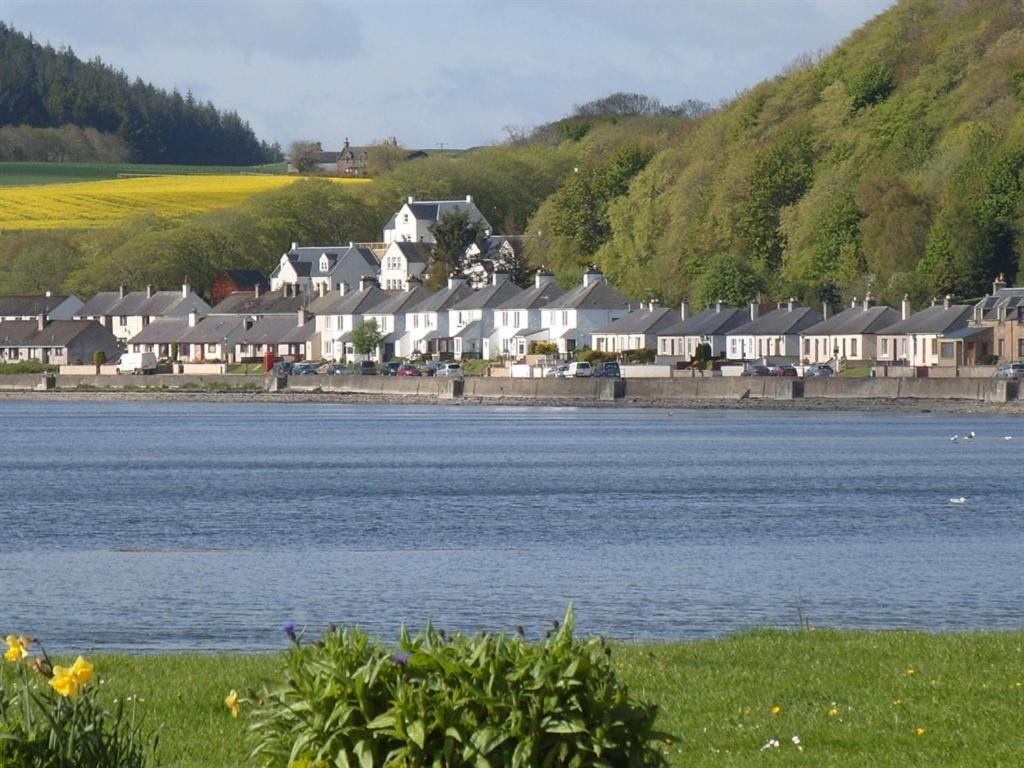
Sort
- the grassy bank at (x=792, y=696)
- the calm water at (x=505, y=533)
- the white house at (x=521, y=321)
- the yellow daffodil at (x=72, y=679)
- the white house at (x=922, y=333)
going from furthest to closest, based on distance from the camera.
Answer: the white house at (x=521, y=321) → the white house at (x=922, y=333) → the calm water at (x=505, y=533) → the grassy bank at (x=792, y=696) → the yellow daffodil at (x=72, y=679)

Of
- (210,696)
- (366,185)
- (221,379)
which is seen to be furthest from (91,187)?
(210,696)

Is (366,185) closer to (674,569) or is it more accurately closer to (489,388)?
(489,388)

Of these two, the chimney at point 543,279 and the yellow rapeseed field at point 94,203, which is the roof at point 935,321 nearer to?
the chimney at point 543,279

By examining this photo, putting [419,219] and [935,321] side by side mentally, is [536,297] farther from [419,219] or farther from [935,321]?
[419,219]

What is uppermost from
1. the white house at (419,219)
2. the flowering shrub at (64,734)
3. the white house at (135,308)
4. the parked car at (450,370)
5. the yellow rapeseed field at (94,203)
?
the yellow rapeseed field at (94,203)

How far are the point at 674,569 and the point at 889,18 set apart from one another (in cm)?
12688

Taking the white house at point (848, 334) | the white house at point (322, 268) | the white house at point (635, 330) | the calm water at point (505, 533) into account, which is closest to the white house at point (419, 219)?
the white house at point (322, 268)

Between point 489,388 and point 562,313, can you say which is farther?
point 562,313

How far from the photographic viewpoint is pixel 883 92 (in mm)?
134625

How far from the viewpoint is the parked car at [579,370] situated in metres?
104

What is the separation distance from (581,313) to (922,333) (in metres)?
25.2

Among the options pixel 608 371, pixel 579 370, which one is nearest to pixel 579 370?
pixel 579 370

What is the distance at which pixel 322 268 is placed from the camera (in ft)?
500

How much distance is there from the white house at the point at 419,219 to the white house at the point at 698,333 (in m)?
49.9
